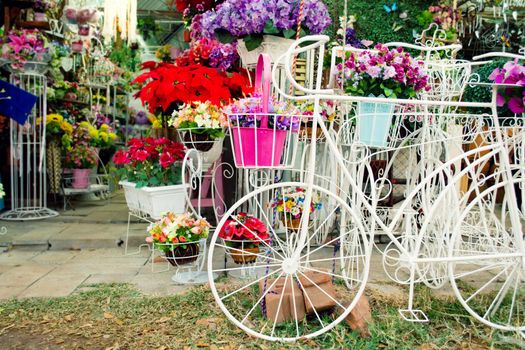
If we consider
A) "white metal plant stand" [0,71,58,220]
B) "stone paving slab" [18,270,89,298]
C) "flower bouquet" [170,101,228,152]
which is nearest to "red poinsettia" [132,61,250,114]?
"flower bouquet" [170,101,228,152]

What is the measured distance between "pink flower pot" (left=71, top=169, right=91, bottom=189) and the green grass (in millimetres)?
3772

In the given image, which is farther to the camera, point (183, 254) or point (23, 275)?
point (23, 275)

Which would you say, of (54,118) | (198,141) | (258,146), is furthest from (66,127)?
(258,146)

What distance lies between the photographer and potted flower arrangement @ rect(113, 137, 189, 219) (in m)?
3.67

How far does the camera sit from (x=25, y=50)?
5449mm

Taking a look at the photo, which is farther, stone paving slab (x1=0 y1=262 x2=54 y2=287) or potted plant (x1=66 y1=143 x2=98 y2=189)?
potted plant (x1=66 y1=143 x2=98 y2=189)

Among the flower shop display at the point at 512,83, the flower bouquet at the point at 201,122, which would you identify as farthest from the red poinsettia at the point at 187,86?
the flower shop display at the point at 512,83

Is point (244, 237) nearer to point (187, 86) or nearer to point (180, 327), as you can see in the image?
point (180, 327)

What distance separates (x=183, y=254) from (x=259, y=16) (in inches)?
69.2

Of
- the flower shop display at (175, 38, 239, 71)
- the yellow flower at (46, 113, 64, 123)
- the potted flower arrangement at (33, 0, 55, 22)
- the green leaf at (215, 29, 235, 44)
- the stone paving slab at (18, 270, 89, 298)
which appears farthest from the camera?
the yellow flower at (46, 113, 64, 123)

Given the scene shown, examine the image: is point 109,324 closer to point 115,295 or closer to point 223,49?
point 115,295

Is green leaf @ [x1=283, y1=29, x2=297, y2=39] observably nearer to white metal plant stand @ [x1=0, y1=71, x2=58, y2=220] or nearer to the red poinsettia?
the red poinsettia

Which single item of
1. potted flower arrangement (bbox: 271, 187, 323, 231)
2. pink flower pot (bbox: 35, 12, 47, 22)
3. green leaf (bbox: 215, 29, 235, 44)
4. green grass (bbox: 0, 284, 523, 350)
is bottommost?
green grass (bbox: 0, 284, 523, 350)

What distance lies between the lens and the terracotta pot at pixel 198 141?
3527mm
